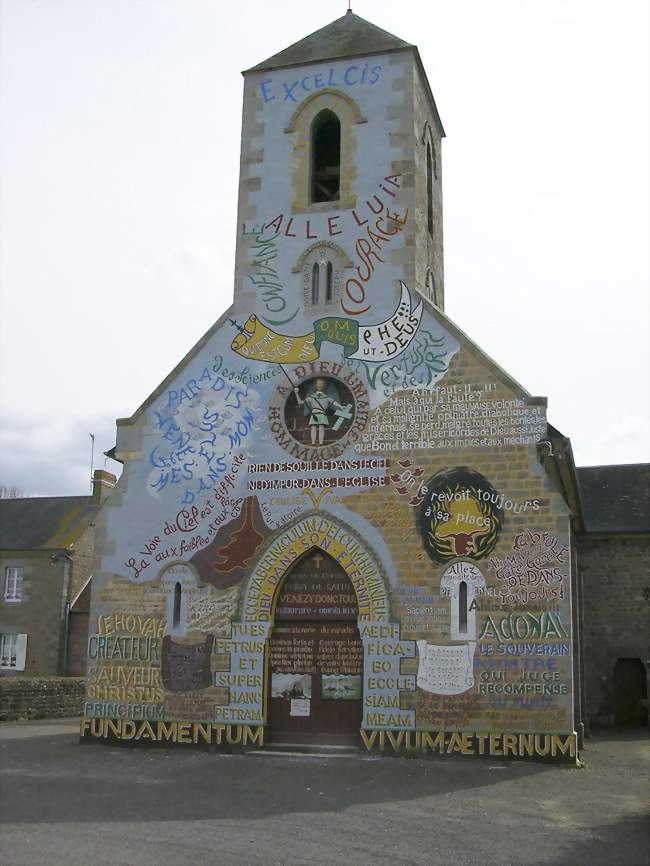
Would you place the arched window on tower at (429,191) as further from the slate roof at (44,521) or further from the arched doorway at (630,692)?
the slate roof at (44,521)

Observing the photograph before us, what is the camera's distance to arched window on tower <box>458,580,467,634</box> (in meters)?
15.3

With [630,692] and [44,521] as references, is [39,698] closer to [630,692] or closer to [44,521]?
[44,521]

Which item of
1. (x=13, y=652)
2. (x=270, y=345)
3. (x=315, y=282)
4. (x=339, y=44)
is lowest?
(x=13, y=652)

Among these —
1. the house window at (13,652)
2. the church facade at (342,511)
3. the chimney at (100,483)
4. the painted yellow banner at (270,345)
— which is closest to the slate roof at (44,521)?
the chimney at (100,483)

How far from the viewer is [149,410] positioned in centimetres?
1777

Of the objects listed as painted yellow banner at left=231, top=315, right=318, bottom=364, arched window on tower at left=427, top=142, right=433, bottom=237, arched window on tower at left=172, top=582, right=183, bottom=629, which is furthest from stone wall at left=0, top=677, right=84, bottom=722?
arched window on tower at left=427, top=142, right=433, bottom=237

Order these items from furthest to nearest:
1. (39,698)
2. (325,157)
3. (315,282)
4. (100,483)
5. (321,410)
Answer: (100,483) → (39,698) → (325,157) → (315,282) → (321,410)

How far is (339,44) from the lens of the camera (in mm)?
19016

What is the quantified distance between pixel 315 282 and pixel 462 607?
250 inches

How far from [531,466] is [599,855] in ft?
24.1

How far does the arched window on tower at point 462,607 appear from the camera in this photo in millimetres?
15344

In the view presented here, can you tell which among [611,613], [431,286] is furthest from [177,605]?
[611,613]

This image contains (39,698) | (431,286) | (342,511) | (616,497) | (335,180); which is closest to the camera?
(342,511)

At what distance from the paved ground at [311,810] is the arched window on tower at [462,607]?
1.98m
